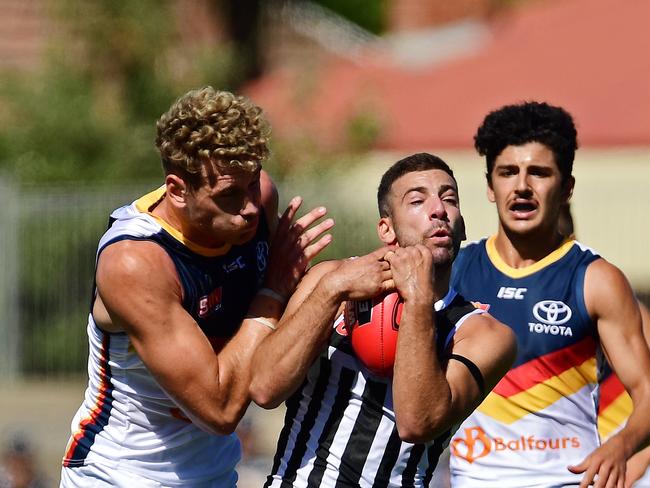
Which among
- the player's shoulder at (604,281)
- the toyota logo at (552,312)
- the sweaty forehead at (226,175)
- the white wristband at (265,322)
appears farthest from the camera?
the toyota logo at (552,312)

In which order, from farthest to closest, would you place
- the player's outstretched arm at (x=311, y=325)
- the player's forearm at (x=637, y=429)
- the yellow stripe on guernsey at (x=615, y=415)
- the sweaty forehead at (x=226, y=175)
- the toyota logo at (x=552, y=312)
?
the yellow stripe on guernsey at (x=615, y=415) < the toyota logo at (x=552, y=312) < the player's forearm at (x=637, y=429) < the sweaty forehead at (x=226, y=175) < the player's outstretched arm at (x=311, y=325)

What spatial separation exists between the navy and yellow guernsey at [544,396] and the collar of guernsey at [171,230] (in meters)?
1.44

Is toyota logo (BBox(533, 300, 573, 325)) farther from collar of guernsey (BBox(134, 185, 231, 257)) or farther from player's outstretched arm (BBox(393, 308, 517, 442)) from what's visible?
collar of guernsey (BBox(134, 185, 231, 257))

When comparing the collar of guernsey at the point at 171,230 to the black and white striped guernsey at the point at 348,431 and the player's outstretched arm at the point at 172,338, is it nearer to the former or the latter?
the player's outstretched arm at the point at 172,338

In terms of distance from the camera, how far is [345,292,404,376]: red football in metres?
4.55

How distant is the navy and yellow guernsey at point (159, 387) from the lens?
4895 mm

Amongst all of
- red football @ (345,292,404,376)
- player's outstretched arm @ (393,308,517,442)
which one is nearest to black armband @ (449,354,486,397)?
player's outstretched arm @ (393,308,517,442)

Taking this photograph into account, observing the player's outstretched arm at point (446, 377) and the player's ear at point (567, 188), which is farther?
the player's ear at point (567, 188)

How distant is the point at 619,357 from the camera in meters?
5.62

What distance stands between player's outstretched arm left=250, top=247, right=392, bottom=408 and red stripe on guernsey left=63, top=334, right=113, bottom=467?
31.3 inches

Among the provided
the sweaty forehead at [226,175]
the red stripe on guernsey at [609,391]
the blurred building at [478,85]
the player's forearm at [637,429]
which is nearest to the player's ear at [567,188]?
the red stripe on guernsey at [609,391]

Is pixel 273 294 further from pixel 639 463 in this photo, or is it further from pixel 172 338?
pixel 639 463

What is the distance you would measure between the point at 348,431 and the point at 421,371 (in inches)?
21.7

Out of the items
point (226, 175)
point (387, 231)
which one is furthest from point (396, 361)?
point (226, 175)
